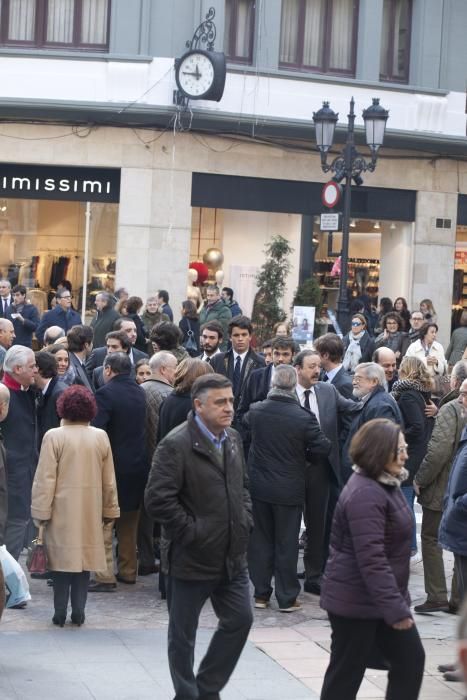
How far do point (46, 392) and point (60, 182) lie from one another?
46.1 feet

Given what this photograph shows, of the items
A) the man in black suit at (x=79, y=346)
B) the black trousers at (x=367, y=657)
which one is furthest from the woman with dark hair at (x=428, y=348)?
the black trousers at (x=367, y=657)

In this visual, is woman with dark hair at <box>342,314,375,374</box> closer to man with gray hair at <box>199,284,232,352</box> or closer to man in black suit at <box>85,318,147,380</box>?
man with gray hair at <box>199,284,232,352</box>

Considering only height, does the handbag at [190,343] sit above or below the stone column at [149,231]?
below

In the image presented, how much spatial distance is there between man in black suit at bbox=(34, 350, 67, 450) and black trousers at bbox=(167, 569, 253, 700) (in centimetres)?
405

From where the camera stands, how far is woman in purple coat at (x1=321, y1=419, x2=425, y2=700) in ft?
20.2

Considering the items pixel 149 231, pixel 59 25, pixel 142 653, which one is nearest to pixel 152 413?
pixel 142 653

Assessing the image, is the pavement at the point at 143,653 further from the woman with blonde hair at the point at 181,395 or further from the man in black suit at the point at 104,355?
the man in black suit at the point at 104,355

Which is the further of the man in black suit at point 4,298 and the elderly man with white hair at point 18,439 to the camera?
the man in black suit at point 4,298

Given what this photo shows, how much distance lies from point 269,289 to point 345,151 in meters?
2.88

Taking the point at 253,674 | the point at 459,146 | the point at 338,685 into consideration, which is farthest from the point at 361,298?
the point at 338,685

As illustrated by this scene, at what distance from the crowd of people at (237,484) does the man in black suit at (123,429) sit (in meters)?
0.01

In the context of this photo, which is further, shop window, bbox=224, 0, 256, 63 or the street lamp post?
shop window, bbox=224, 0, 256, 63

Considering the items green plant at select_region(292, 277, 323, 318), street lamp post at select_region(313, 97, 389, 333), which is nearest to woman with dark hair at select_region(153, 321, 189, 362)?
street lamp post at select_region(313, 97, 389, 333)

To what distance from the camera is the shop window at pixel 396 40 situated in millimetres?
25266
